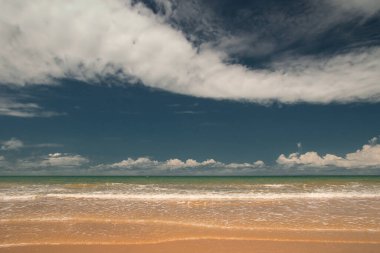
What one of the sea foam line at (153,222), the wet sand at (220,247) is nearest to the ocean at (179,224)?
the sea foam line at (153,222)

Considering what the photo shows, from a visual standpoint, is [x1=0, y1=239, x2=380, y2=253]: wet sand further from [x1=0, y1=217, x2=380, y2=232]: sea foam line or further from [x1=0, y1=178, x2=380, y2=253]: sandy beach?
[x1=0, y1=217, x2=380, y2=232]: sea foam line

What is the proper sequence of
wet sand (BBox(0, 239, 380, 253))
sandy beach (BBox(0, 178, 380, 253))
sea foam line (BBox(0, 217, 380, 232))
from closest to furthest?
wet sand (BBox(0, 239, 380, 253))
sandy beach (BBox(0, 178, 380, 253))
sea foam line (BBox(0, 217, 380, 232))

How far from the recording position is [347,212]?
1330 cm

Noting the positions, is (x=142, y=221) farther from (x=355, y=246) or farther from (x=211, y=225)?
(x=355, y=246)

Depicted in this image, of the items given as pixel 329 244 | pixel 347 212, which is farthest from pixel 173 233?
pixel 347 212

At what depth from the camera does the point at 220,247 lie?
7977 mm

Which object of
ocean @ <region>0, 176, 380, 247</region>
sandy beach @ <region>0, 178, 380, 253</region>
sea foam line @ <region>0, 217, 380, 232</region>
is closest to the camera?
sandy beach @ <region>0, 178, 380, 253</region>

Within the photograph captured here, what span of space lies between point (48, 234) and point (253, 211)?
8.90 m

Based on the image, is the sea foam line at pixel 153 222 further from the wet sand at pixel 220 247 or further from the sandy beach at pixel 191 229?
the wet sand at pixel 220 247

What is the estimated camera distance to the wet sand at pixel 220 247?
7.72m

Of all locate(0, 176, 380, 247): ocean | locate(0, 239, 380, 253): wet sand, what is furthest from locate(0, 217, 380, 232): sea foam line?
locate(0, 239, 380, 253): wet sand

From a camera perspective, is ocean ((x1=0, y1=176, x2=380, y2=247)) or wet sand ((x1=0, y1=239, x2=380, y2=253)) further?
ocean ((x1=0, y1=176, x2=380, y2=247))

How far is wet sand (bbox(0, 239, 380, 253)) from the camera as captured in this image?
25.3 feet

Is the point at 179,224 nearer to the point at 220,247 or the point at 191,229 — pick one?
the point at 191,229
